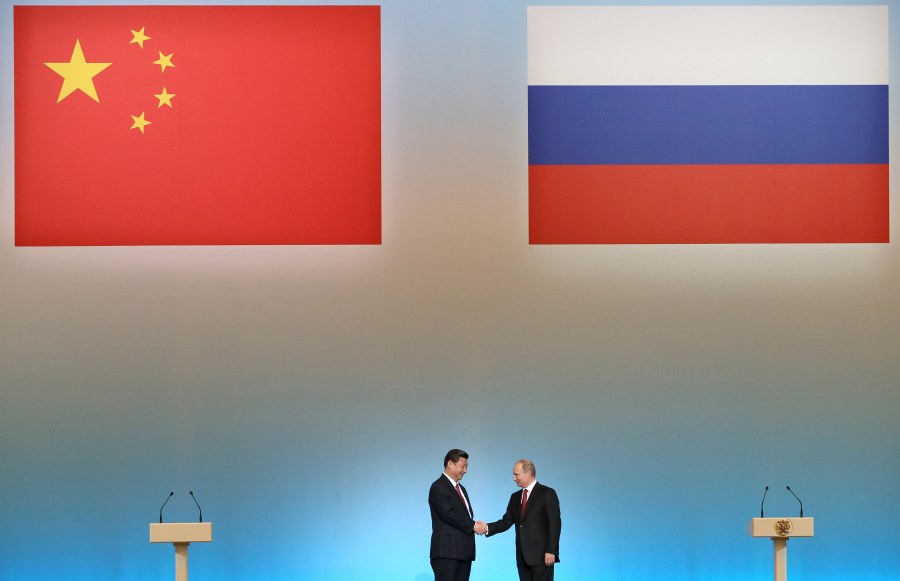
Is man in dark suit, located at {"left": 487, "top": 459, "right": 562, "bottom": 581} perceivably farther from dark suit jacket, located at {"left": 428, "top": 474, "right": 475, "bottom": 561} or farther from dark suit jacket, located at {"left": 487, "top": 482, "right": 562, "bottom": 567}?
dark suit jacket, located at {"left": 428, "top": 474, "right": 475, "bottom": 561}

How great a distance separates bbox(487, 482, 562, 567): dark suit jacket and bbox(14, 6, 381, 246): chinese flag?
2164 millimetres

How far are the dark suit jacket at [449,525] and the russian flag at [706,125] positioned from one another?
6.40 feet

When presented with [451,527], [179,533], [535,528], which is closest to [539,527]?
[535,528]

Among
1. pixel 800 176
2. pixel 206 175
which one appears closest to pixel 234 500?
pixel 206 175

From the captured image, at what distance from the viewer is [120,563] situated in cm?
724

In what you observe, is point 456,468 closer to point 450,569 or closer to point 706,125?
point 450,569

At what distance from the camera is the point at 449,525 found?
636cm

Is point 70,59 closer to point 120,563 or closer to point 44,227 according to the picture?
point 44,227

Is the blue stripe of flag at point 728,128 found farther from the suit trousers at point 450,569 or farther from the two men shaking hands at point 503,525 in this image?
the suit trousers at point 450,569

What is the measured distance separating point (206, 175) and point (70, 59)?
4.00 ft

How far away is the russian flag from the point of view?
7.42 metres

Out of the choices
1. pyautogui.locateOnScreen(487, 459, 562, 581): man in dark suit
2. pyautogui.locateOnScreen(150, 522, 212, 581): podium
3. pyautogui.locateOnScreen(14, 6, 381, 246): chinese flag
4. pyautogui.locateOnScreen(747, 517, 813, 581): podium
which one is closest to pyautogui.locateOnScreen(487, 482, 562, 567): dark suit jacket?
pyautogui.locateOnScreen(487, 459, 562, 581): man in dark suit

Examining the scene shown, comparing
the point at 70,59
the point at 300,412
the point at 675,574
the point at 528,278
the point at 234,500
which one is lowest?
the point at 675,574

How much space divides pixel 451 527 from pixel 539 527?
20.7 inches
